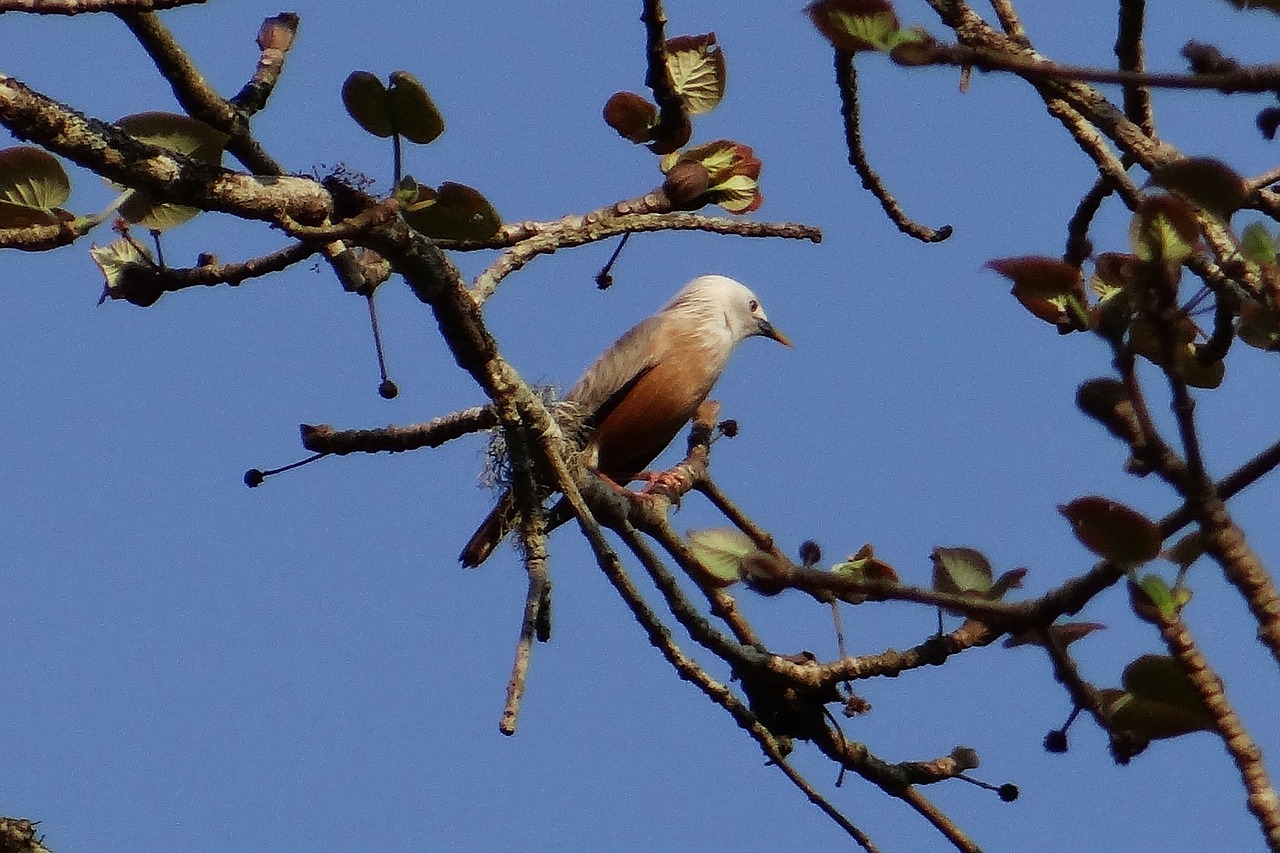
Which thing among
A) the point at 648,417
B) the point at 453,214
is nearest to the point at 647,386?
the point at 648,417

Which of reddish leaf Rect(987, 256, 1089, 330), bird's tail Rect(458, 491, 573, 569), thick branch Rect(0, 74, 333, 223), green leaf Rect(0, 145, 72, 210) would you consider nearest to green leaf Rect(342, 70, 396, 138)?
thick branch Rect(0, 74, 333, 223)

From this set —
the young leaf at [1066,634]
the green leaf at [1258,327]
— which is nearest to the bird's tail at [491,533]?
the young leaf at [1066,634]

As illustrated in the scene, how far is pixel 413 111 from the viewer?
2.49m

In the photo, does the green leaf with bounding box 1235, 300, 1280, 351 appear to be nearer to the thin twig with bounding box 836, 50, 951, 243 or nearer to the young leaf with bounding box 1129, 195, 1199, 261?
the young leaf with bounding box 1129, 195, 1199, 261

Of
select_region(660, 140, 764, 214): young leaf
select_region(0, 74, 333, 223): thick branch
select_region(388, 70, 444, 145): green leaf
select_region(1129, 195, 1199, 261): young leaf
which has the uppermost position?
select_region(660, 140, 764, 214): young leaf

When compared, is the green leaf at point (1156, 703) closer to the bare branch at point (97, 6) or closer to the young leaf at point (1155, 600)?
the young leaf at point (1155, 600)

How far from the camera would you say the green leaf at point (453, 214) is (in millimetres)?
2563

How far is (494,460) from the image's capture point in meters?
5.35

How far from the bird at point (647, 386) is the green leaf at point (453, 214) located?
396 cm

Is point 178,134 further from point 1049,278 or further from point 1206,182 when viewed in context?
point 1206,182

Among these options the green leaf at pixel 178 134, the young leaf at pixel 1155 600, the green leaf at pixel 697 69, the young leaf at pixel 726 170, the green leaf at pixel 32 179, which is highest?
the green leaf at pixel 697 69

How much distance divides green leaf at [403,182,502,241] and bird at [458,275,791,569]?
396cm

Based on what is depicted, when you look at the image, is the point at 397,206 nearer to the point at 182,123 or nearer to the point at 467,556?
the point at 182,123

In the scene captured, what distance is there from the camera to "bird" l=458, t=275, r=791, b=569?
7.08 meters
